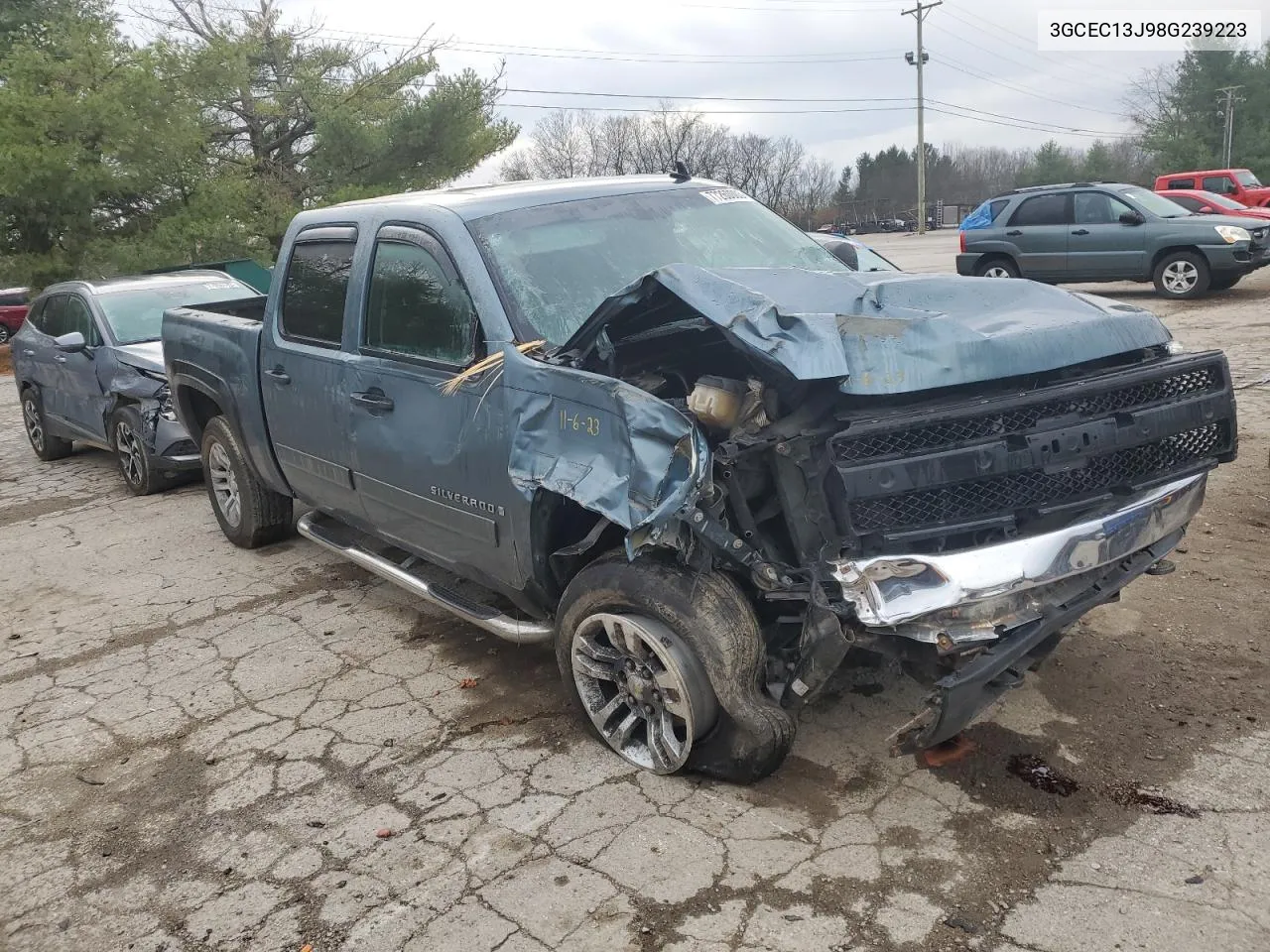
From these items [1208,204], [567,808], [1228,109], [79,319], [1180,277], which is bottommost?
[567,808]

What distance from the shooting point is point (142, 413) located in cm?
752

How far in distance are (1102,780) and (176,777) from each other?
323 cm

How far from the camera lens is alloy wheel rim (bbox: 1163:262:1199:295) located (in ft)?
45.8

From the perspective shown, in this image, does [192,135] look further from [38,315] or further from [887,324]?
[887,324]

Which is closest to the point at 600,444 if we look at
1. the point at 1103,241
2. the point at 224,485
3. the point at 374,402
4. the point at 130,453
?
the point at 374,402

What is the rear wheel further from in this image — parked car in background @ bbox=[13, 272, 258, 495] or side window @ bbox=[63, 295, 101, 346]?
side window @ bbox=[63, 295, 101, 346]

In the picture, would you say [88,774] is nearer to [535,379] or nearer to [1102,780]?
[535,379]

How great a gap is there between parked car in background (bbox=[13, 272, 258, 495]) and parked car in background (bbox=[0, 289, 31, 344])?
15.5 metres

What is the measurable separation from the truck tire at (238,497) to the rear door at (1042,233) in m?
12.4

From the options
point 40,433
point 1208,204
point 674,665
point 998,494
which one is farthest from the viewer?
point 1208,204

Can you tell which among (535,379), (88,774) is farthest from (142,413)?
(535,379)

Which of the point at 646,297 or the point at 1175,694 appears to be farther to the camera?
the point at 1175,694

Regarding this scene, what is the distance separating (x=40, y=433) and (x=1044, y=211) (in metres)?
13.5

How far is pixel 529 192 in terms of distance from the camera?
4.24 meters
